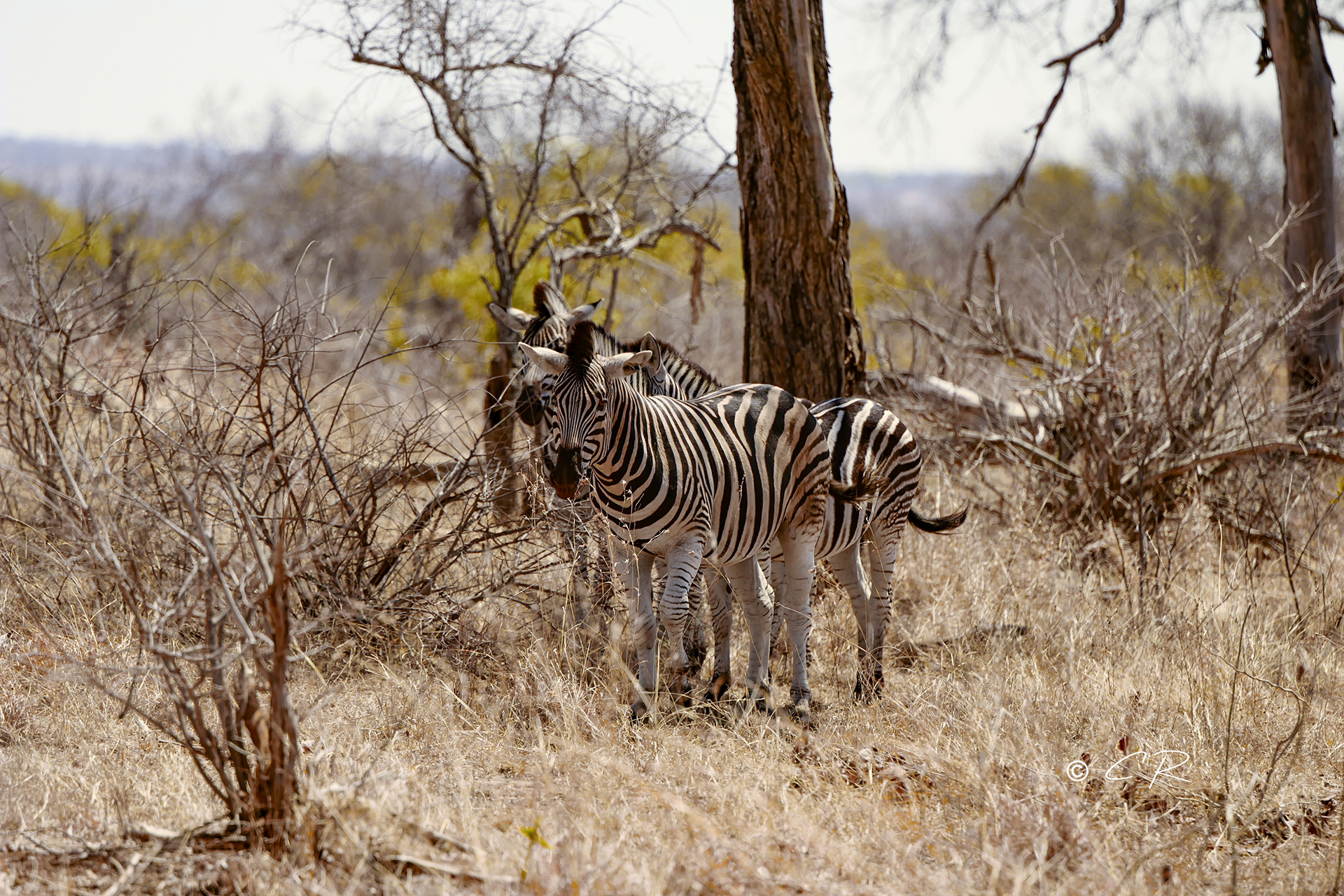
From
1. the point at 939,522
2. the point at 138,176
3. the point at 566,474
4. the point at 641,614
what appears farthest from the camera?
the point at 138,176

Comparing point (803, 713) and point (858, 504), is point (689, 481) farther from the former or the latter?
point (803, 713)

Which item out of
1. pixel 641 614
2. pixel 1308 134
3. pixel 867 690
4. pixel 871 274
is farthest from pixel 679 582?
pixel 871 274

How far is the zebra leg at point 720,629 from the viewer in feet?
15.7

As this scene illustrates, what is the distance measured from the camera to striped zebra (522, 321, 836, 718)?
402 cm

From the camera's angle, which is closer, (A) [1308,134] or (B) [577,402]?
(B) [577,402]

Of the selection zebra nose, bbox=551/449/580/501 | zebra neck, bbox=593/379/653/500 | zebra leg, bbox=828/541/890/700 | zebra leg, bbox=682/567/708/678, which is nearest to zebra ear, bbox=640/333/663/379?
zebra neck, bbox=593/379/653/500

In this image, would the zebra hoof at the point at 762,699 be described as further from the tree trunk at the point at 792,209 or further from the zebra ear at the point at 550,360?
the tree trunk at the point at 792,209

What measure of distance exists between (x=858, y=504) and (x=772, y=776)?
5.12 feet

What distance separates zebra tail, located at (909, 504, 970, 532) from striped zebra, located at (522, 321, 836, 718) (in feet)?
3.18

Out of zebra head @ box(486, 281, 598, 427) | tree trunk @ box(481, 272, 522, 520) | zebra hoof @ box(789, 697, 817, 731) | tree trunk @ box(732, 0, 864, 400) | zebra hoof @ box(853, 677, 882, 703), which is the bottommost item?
zebra hoof @ box(789, 697, 817, 731)

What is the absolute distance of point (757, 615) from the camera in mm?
4754

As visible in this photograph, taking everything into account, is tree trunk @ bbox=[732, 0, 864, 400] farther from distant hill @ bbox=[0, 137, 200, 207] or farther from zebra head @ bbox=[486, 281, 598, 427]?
distant hill @ bbox=[0, 137, 200, 207]

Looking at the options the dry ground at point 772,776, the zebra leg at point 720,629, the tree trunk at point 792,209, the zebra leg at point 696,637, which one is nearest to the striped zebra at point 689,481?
the zebra leg at point 720,629

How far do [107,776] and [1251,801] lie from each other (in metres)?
4.00
